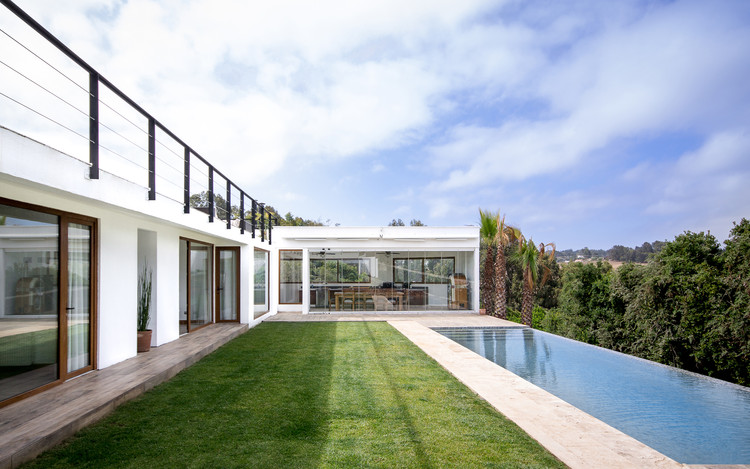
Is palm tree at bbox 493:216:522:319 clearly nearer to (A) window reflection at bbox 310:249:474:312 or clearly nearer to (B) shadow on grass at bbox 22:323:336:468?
(A) window reflection at bbox 310:249:474:312

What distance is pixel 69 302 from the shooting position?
6141 mm

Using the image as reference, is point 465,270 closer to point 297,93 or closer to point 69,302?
point 69,302

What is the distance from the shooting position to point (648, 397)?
6.86 m

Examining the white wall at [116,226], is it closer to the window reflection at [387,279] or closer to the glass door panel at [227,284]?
the glass door panel at [227,284]

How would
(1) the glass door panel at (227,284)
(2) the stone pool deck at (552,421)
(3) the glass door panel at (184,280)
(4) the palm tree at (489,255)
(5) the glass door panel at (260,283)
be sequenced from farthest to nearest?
(4) the palm tree at (489,255), (5) the glass door panel at (260,283), (1) the glass door panel at (227,284), (3) the glass door panel at (184,280), (2) the stone pool deck at (552,421)

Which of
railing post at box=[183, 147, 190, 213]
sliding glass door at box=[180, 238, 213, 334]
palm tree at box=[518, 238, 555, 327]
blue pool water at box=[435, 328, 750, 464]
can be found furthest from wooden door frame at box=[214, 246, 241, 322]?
palm tree at box=[518, 238, 555, 327]

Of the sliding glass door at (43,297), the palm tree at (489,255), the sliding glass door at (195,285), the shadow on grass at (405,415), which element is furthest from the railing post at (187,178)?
the palm tree at (489,255)

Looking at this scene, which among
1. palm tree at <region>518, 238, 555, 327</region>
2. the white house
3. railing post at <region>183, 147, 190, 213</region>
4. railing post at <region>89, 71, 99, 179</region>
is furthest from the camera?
palm tree at <region>518, 238, 555, 327</region>

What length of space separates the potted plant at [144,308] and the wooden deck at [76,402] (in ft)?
0.66

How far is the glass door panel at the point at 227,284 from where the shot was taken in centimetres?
1300

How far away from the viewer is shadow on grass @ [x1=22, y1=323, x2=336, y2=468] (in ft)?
13.3

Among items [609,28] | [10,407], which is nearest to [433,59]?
[609,28]

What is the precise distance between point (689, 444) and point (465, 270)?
1250 centimetres

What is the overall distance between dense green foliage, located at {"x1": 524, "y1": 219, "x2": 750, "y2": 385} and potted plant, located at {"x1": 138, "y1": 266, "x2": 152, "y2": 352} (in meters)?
11.0
